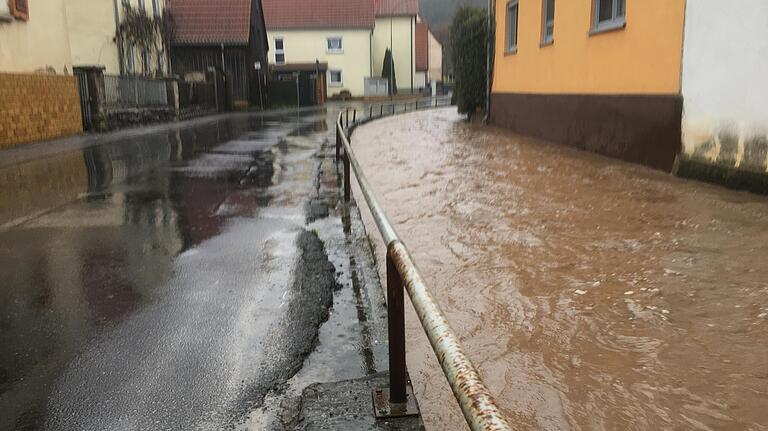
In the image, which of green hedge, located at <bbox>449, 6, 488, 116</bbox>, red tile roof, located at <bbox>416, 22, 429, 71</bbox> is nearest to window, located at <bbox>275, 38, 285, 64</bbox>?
red tile roof, located at <bbox>416, 22, 429, 71</bbox>

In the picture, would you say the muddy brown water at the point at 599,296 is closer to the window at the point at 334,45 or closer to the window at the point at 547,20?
the window at the point at 547,20

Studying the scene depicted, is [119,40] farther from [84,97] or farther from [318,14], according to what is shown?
[318,14]

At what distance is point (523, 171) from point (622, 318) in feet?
20.6

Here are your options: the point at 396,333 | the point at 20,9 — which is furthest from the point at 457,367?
the point at 20,9

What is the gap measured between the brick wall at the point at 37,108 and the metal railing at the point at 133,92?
5.79 feet

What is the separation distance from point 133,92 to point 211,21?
1632cm

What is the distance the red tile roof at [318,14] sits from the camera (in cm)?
5366

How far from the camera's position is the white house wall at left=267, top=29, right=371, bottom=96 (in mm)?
53688

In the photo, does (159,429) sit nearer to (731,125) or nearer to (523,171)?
(731,125)

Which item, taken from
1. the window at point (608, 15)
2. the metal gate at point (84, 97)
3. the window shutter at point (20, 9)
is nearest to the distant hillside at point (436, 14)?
the metal gate at point (84, 97)

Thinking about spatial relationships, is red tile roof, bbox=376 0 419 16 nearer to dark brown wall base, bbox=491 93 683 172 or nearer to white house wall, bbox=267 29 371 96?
white house wall, bbox=267 29 371 96

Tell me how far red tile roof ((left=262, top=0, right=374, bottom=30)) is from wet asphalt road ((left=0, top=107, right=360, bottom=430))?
4639cm

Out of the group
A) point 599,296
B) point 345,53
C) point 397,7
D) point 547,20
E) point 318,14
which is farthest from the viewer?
point 397,7

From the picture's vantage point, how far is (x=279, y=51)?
5544cm
